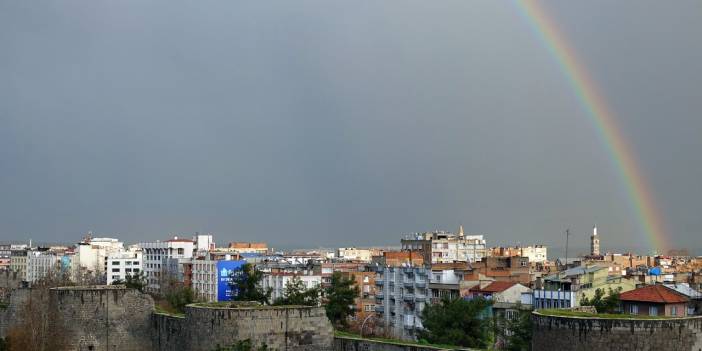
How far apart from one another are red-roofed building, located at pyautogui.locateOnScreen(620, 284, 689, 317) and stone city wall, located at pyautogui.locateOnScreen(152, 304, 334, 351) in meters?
21.7

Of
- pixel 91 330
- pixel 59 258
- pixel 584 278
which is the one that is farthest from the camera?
pixel 59 258

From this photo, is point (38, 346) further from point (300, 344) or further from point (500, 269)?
point (500, 269)

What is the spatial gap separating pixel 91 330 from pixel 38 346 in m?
2.56

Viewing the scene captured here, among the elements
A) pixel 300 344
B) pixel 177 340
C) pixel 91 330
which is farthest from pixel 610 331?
pixel 91 330

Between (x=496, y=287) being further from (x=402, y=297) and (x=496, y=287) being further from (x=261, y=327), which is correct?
(x=261, y=327)

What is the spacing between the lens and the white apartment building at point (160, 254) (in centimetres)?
13412

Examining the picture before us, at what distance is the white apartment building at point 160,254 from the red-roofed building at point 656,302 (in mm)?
89622

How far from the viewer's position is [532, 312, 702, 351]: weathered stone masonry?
19.2 metres

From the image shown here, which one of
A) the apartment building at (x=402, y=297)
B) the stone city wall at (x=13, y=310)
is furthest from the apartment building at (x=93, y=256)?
the stone city wall at (x=13, y=310)

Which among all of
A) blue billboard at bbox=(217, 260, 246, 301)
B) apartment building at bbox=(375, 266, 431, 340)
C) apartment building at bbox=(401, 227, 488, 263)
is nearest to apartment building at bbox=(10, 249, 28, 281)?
blue billboard at bbox=(217, 260, 246, 301)

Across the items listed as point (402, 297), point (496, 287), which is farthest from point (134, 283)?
point (496, 287)

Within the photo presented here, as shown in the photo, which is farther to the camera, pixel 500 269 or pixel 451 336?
pixel 500 269

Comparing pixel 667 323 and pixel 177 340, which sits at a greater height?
pixel 667 323

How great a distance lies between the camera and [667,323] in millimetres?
19188
